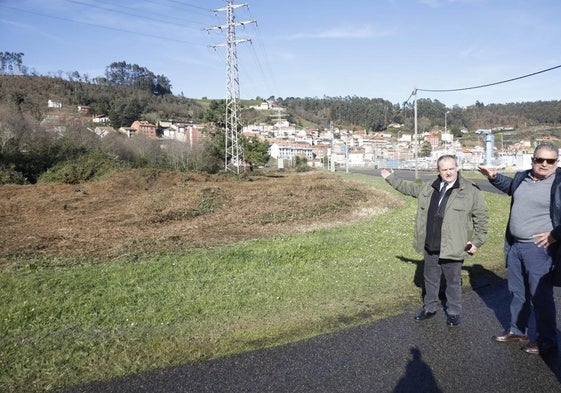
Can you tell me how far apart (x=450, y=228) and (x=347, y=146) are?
5521 centimetres

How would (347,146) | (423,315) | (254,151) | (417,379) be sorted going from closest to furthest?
(417,379) < (423,315) < (254,151) < (347,146)

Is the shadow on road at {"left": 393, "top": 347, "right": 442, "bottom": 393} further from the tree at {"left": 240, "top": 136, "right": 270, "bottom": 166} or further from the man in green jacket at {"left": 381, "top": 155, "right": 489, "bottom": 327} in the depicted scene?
the tree at {"left": 240, "top": 136, "right": 270, "bottom": 166}

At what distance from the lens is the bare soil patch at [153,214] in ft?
31.2

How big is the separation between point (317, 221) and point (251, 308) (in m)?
8.15

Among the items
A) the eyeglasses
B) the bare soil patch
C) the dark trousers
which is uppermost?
the eyeglasses

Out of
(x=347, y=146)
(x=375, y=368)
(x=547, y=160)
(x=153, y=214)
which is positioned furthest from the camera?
(x=347, y=146)

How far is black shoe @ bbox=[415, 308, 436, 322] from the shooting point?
4855mm

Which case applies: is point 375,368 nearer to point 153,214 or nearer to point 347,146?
point 153,214

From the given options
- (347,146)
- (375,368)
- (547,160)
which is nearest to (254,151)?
(347,146)

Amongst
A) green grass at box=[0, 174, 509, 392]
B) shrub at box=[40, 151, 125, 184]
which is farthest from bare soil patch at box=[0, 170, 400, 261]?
shrub at box=[40, 151, 125, 184]

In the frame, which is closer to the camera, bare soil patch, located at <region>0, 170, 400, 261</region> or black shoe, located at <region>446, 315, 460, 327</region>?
black shoe, located at <region>446, 315, 460, 327</region>

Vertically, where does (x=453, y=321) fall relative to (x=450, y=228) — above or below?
below

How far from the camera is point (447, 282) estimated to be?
496cm

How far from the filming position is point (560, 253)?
4004 mm
